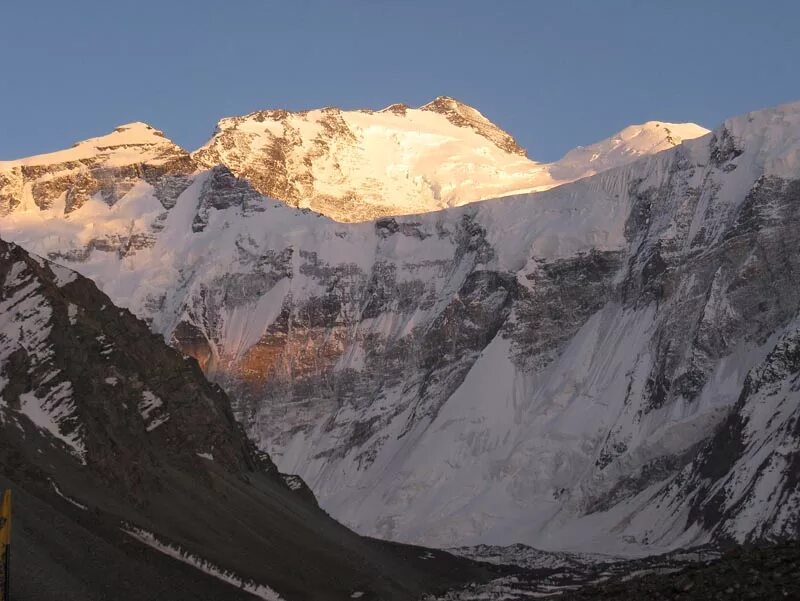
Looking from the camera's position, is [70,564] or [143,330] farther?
[143,330]

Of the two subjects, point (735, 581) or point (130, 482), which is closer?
point (735, 581)

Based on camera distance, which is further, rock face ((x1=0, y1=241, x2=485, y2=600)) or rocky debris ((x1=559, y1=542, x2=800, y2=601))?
rock face ((x1=0, y1=241, x2=485, y2=600))

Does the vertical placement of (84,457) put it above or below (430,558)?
above

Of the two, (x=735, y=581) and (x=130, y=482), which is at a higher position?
(x=130, y=482)

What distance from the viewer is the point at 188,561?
10200 cm

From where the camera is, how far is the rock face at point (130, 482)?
295 feet

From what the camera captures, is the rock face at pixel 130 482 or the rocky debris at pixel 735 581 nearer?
the rocky debris at pixel 735 581

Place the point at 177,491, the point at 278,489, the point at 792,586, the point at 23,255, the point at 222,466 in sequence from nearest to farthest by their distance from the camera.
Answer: the point at 792,586, the point at 177,491, the point at 23,255, the point at 222,466, the point at 278,489

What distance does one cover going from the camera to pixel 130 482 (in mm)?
114125

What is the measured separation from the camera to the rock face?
89.9 meters

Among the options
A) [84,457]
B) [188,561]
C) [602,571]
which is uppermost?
[84,457]

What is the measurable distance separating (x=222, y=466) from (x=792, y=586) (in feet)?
328

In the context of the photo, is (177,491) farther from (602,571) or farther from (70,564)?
(602,571)

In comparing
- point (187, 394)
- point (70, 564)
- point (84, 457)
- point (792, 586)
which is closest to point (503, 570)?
point (187, 394)
